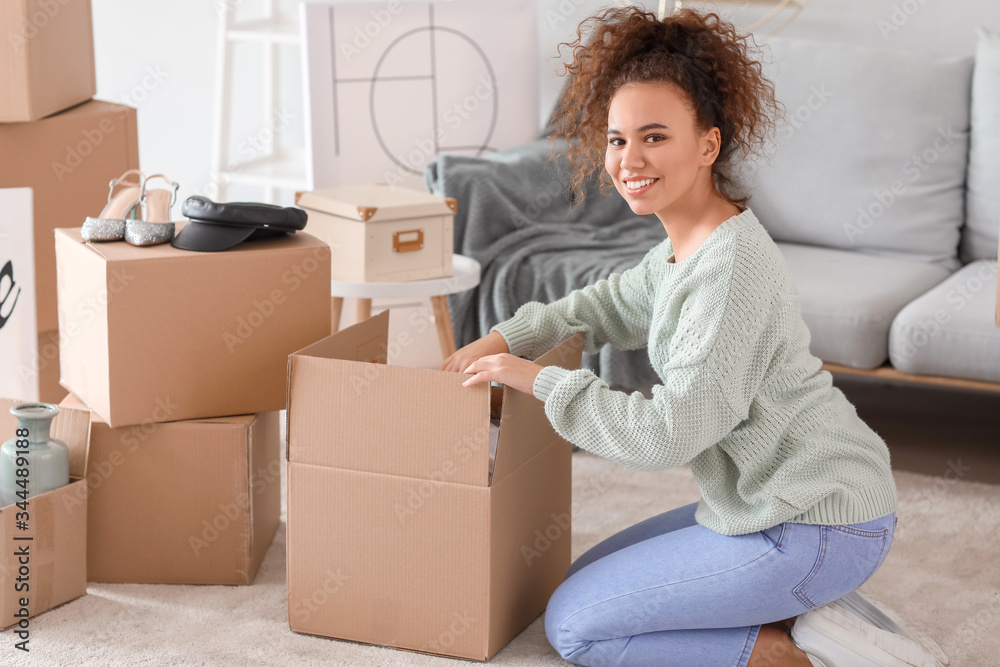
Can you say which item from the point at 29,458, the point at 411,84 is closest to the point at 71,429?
the point at 29,458

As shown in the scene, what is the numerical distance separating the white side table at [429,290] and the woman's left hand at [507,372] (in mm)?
576

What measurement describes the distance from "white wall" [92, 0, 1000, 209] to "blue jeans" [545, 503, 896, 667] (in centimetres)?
177

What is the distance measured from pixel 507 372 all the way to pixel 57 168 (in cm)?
103

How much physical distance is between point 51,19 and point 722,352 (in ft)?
4.32

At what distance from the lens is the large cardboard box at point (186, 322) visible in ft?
4.83

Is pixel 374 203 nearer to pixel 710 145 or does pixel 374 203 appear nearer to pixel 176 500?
pixel 176 500

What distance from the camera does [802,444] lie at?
4.35ft

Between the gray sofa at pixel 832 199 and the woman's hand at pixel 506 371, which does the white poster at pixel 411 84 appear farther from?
the woman's hand at pixel 506 371

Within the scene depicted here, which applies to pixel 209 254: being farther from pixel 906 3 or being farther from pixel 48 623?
pixel 906 3

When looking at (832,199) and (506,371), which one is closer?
(506,371)

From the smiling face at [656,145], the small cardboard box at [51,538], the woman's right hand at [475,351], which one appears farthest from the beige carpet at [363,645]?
the smiling face at [656,145]

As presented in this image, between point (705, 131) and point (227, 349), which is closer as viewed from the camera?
point (705, 131)

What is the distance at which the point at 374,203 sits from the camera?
2014 mm

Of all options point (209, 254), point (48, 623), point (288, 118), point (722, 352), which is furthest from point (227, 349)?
point (288, 118)
